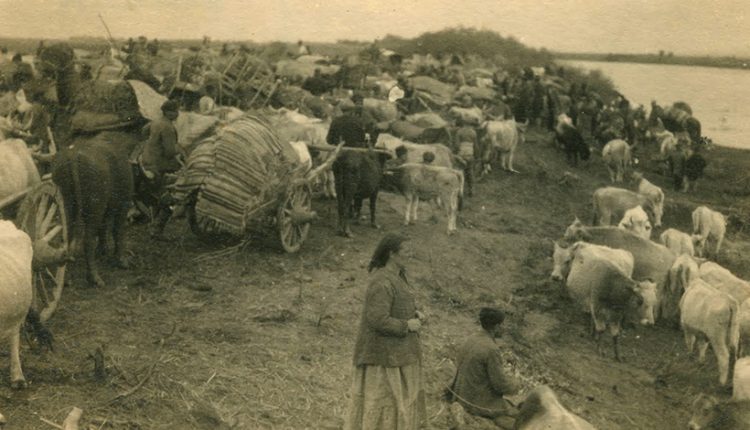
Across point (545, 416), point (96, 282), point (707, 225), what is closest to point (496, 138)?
point (707, 225)

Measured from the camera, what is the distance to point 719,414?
780 centimetres

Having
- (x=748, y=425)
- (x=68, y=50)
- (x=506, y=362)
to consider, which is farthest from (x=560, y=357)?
(x=68, y=50)

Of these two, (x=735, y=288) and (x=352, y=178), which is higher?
(x=352, y=178)

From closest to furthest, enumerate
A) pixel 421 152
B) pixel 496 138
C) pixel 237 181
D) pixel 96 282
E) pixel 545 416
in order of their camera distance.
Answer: pixel 545 416, pixel 96 282, pixel 237 181, pixel 421 152, pixel 496 138

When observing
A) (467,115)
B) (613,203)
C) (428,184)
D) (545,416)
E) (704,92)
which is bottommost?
(704,92)

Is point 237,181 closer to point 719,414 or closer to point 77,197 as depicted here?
point 77,197

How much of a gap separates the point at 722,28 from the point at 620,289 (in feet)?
31.8

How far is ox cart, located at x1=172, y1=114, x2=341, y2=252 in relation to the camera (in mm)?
10102

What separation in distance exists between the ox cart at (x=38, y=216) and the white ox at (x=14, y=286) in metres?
0.88

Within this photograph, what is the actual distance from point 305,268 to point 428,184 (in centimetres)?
398

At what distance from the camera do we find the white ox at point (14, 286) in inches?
235

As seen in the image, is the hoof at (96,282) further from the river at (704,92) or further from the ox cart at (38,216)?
the river at (704,92)

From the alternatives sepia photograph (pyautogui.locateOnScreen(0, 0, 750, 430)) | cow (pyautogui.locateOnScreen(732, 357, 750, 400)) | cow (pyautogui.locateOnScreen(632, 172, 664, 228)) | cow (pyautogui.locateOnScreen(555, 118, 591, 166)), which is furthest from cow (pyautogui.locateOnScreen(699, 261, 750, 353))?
cow (pyautogui.locateOnScreen(555, 118, 591, 166))

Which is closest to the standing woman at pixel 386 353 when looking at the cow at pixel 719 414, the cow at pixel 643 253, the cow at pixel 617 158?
the cow at pixel 719 414
